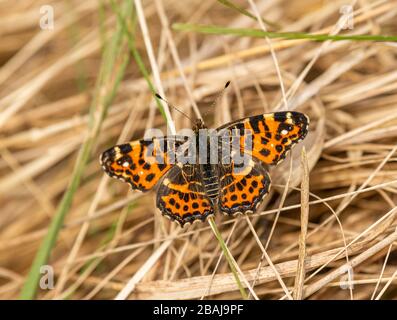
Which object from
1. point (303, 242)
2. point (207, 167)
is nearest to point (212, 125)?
point (207, 167)

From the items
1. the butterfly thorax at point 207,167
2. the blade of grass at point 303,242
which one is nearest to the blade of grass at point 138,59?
the butterfly thorax at point 207,167

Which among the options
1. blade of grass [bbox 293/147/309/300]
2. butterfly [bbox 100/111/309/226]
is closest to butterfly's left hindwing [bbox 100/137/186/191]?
butterfly [bbox 100/111/309/226]

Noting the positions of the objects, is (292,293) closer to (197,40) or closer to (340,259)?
(340,259)

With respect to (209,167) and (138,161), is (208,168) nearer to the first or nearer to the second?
(209,167)

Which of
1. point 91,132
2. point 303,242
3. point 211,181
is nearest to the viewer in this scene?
point 303,242

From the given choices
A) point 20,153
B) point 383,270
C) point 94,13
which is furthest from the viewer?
point 94,13

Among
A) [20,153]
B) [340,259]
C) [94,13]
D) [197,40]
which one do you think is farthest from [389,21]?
[20,153]
